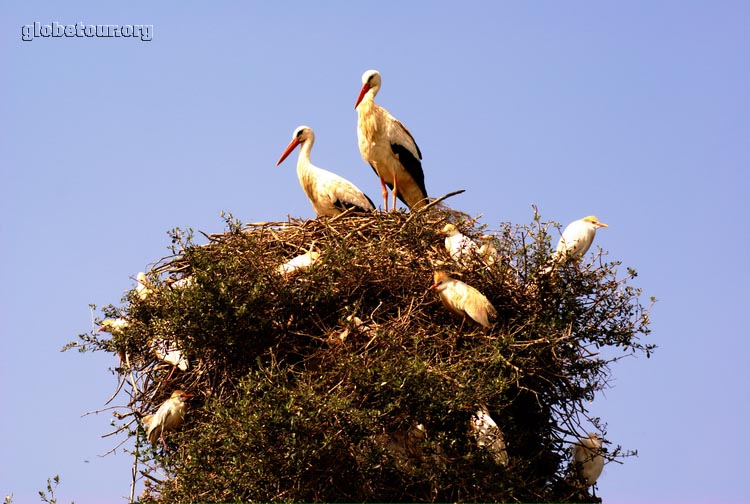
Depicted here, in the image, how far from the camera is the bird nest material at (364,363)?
7.40m

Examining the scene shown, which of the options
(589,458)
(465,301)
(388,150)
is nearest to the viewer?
(465,301)

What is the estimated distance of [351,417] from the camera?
7324 mm

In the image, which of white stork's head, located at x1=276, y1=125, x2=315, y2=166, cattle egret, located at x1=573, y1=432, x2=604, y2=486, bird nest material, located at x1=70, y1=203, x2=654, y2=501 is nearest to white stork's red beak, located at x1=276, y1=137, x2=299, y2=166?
white stork's head, located at x1=276, y1=125, x2=315, y2=166

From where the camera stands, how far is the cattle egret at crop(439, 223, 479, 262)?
8625mm

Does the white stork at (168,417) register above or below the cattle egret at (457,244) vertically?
below

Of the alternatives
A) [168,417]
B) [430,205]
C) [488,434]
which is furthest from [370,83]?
[488,434]

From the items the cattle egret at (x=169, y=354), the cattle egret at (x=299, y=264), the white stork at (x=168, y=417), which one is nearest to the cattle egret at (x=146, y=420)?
the white stork at (x=168, y=417)

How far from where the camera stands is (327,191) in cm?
1058

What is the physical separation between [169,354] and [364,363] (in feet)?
6.22

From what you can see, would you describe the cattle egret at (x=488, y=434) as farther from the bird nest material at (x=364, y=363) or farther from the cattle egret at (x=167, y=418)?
the cattle egret at (x=167, y=418)

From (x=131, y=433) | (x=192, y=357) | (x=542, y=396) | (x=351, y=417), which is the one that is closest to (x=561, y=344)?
(x=542, y=396)

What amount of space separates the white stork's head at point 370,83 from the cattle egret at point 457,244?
281cm

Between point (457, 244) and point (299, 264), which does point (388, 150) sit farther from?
point (299, 264)

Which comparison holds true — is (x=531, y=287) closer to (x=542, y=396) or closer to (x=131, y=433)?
(x=542, y=396)
